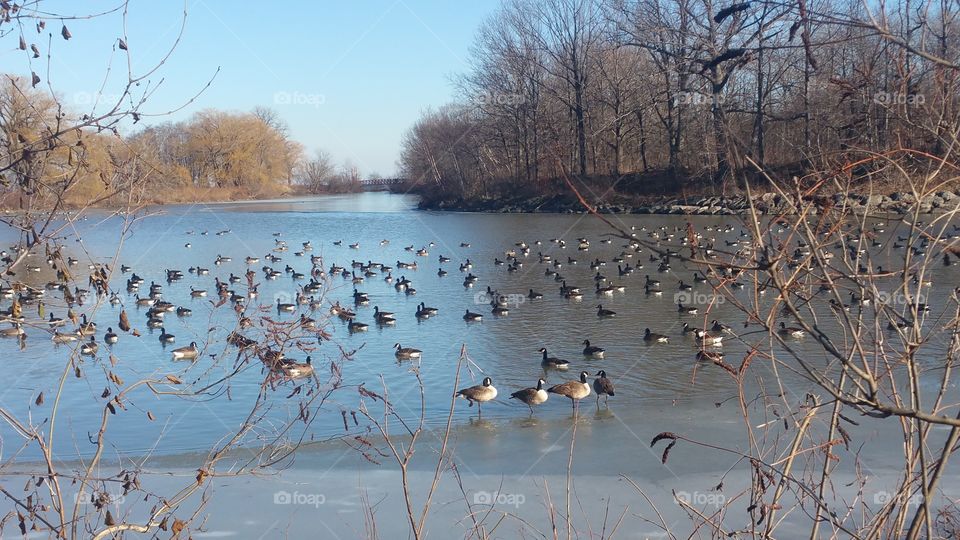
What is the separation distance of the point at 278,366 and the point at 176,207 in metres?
63.5

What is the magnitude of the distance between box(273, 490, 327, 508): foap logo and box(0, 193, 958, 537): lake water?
152 millimetres

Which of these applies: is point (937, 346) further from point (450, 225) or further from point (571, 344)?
point (450, 225)

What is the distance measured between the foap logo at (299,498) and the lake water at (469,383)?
152mm

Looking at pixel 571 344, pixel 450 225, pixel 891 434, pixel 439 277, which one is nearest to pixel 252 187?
pixel 450 225

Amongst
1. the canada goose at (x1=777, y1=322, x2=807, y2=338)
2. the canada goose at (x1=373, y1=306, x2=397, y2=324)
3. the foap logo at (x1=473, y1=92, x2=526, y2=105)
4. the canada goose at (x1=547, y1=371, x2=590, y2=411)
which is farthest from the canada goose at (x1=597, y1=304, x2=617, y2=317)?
the foap logo at (x1=473, y1=92, x2=526, y2=105)

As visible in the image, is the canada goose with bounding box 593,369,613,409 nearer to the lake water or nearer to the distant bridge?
the lake water

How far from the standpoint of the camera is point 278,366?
147 inches

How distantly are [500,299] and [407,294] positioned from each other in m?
3.41

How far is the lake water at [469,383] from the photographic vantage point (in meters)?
6.87

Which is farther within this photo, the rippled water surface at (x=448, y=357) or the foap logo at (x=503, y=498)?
the rippled water surface at (x=448, y=357)

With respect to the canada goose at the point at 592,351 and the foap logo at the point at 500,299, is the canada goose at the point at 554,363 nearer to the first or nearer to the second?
the canada goose at the point at 592,351

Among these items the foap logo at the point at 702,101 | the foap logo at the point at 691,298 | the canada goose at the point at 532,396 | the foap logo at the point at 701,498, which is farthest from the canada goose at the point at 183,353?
the foap logo at the point at 691,298

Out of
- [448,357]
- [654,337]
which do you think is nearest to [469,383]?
[448,357]

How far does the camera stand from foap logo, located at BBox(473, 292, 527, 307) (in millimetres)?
17047
